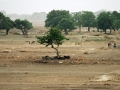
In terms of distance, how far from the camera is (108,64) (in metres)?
23.7

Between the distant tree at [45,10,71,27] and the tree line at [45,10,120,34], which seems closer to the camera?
the tree line at [45,10,120,34]

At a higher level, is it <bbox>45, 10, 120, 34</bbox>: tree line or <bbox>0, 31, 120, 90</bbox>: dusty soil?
<bbox>45, 10, 120, 34</bbox>: tree line

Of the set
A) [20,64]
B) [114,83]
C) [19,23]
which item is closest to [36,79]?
[114,83]

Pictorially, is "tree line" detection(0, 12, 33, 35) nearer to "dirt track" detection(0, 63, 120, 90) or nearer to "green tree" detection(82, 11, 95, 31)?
"green tree" detection(82, 11, 95, 31)

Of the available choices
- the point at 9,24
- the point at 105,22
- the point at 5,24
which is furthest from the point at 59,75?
the point at 105,22

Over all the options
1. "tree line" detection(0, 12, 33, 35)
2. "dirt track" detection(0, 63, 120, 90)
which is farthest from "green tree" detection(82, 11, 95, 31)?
"dirt track" detection(0, 63, 120, 90)

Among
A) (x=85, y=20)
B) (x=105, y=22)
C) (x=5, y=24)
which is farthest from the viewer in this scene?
(x=85, y=20)

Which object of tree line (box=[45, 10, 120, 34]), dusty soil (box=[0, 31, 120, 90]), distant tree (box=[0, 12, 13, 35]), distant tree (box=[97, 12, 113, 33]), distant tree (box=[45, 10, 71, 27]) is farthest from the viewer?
distant tree (box=[45, 10, 71, 27])

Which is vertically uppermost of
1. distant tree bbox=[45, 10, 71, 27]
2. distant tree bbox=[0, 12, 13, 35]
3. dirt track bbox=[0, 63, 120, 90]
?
distant tree bbox=[45, 10, 71, 27]

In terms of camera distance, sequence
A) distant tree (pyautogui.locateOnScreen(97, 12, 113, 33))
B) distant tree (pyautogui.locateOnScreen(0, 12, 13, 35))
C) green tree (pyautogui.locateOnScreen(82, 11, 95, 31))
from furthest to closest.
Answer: green tree (pyautogui.locateOnScreen(82, 11, 95, 31)) < distant tree (pyautogui.locateOnScreen(97, 12, 113, 33)) < distant tree (pyautogui.locateOnScreen(0, 12, 13, 35))

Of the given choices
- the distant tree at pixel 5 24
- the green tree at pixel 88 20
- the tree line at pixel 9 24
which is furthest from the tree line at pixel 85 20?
the distant tree at pixel 5 24

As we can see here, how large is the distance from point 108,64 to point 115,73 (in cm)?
431

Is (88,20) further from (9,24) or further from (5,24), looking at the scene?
(5,24)

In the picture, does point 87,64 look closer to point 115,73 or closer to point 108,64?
point 108,64
